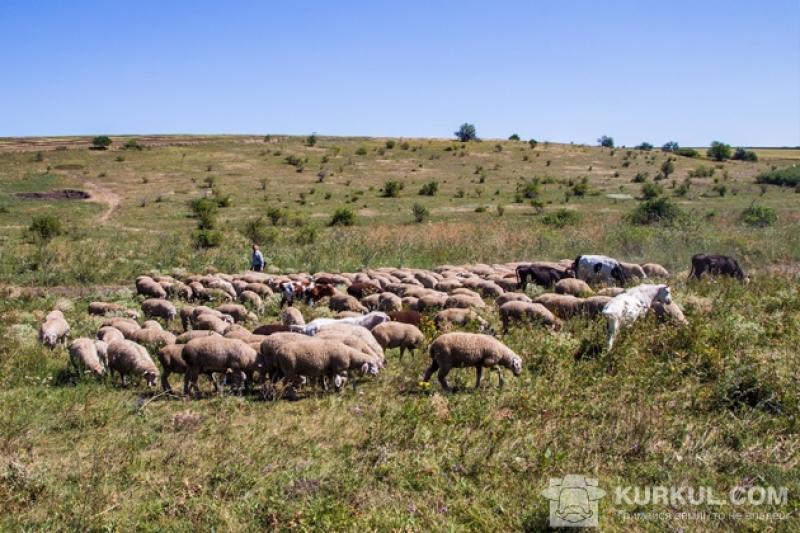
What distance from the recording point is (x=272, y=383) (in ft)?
30.1

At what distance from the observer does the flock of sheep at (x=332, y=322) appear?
902 cm

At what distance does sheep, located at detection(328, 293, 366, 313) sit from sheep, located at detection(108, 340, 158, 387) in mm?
5612

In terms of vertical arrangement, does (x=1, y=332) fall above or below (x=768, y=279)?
below

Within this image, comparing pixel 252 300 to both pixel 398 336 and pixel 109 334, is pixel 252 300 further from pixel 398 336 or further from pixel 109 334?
pixel 398 336

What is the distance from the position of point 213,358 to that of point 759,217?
31628 millimetres

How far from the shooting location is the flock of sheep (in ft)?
29.6

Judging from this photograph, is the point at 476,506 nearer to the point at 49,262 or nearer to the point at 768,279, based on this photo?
the point at 768,279

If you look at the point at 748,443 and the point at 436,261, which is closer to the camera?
the point at 748,443

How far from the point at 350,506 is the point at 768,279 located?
558 inches

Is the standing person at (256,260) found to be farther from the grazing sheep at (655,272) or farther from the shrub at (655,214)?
the shrub at (655,214)

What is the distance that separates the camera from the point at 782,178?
53656mm

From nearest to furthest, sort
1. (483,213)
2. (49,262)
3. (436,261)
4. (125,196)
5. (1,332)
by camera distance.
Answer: (1,332), (49,262), (436,261), (483,213), (125,196)

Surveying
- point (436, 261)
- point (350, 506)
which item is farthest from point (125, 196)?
point (350, 506)

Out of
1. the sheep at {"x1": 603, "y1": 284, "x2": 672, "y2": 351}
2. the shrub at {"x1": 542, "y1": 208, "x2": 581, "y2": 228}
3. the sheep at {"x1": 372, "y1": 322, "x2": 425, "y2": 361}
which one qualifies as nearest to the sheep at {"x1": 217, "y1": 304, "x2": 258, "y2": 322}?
the sheep at {"x1": 372, "y1": 322, "x2": 425, "y2": 361}
